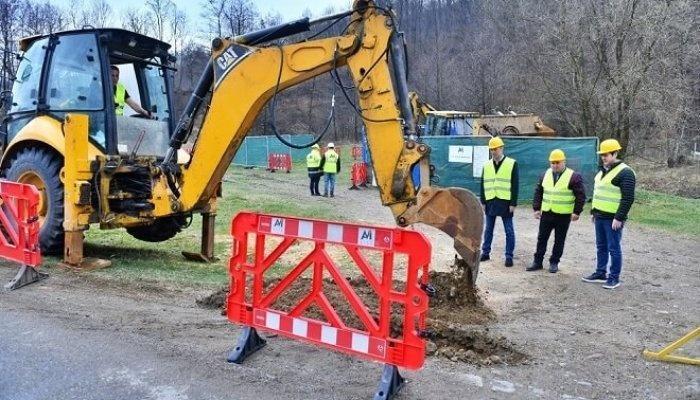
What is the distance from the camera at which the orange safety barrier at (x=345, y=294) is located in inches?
159

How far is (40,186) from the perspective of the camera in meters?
8.02

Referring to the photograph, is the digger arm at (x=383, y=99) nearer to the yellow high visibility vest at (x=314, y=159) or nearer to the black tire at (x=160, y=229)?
the black tire at (x=160, y=229)

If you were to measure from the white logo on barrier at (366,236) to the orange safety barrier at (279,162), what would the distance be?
2838 centimetres

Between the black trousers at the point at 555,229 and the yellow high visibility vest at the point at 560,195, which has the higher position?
the yellow high visibility vest at the point at 560,195

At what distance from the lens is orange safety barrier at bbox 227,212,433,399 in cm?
405

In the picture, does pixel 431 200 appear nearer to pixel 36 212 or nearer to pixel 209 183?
pixel 209 183

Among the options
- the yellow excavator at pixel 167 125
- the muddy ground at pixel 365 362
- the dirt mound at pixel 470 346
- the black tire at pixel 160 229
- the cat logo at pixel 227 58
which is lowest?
the muddy ground at pixel 365 362

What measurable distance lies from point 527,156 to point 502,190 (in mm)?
7991

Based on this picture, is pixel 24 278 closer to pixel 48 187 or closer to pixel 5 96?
pixel 48 187

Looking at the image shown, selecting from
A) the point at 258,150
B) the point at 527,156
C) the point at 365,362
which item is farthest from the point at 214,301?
the point at 258,150

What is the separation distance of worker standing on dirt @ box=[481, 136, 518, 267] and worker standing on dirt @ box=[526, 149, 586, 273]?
41 centimetres

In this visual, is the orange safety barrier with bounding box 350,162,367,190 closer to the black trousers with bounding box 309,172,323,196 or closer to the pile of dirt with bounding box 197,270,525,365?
the black trousers with bounding box 309,172,323,196

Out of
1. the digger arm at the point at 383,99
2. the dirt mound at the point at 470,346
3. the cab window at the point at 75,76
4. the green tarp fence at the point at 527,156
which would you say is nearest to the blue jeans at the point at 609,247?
the digger arm at the point at 383,99

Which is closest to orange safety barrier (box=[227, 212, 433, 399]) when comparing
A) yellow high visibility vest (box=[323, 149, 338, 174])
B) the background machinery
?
yellow high visibility vest (box=[323, 149, 338, 174])
